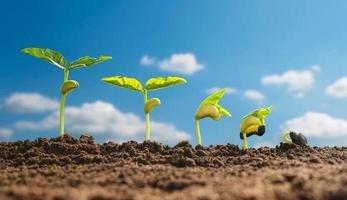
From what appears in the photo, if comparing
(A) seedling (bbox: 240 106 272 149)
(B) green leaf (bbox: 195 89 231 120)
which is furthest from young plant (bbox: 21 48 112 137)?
(A) seedling (bbox: 240 106 272 149)

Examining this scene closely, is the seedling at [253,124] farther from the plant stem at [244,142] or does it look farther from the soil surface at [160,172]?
the soil surface at [160,172]

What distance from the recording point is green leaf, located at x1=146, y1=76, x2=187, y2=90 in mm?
4965

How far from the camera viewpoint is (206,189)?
7.77 ft

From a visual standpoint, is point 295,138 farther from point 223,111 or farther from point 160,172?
point 160,172

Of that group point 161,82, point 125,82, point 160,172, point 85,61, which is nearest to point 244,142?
point 161,82

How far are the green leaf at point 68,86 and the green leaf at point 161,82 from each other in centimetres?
66

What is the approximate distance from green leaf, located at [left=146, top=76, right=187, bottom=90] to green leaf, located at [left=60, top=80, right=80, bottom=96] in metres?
0.66

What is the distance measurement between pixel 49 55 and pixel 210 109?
62.6 inches

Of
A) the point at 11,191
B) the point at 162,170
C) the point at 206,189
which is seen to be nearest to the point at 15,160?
the point at 162,170

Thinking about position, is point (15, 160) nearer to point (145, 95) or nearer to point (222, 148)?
point (145, 95)

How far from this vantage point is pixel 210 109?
482 cm

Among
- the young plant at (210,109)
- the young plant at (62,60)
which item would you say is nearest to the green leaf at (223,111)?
the young plant at (210,109)

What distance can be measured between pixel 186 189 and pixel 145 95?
2.63 metres

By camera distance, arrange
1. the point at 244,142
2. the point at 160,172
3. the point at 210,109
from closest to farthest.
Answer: the point at 160,172
the point at 210,109
the point at 244,142
